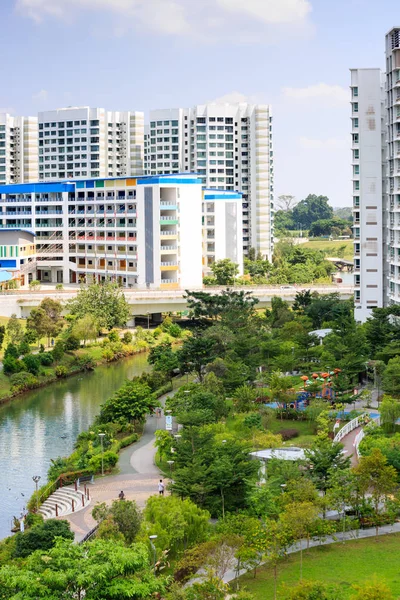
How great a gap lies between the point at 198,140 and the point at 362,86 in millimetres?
42444

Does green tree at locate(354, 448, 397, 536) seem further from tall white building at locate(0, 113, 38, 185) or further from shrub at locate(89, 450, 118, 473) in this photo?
tall white building at locate(0, 113, 38, 185)

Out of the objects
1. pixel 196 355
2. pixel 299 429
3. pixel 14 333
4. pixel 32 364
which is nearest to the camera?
pixel 299 429

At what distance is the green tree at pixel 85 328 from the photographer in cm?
4966

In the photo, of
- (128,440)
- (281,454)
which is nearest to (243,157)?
(128,440)

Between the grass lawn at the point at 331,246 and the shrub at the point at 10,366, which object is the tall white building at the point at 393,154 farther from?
the grass lawn at the point at 331,246

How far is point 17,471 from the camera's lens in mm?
30969

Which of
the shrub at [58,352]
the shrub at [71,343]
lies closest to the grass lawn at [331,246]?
the shrub at [71,343]

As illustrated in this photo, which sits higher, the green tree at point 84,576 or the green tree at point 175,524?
the green tree at point 84,576

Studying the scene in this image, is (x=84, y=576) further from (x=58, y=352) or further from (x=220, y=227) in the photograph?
(x=220, y=227)

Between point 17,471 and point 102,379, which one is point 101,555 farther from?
point 102,379

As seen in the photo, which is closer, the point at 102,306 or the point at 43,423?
the point at 43,423

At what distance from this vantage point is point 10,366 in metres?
43.6

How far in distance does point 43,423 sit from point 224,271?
31.9 metres

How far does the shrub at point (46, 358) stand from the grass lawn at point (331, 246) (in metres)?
62.1
